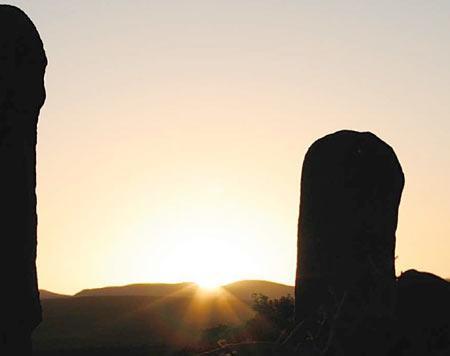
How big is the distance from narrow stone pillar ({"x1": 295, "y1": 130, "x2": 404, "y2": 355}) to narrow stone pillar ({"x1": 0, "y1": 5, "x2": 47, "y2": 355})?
599cm

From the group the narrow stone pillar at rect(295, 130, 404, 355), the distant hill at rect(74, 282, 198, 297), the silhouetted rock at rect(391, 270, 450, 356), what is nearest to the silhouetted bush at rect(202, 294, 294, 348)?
the narrow stone pillar at rect(295, 130, 404, 355)

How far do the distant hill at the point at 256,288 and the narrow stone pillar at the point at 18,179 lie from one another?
76217mm

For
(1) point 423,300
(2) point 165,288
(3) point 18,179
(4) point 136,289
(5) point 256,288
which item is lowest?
(1) point 423,300

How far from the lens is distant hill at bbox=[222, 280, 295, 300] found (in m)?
91.5

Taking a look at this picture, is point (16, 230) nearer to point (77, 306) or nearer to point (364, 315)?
point (364, 315)

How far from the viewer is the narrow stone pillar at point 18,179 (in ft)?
41.7

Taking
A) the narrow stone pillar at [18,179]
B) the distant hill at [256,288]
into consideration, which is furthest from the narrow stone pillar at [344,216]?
the distant hill at [256,288]

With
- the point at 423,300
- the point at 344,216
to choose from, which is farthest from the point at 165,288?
the point at 423,300

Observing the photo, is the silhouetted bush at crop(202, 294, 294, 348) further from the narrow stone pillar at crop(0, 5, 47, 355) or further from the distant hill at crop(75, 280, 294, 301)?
the distant hill at crop(75, 280, 294, 301)

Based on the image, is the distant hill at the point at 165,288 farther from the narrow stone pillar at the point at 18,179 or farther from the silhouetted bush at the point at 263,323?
the narrow stone pillar at the point at 18,179

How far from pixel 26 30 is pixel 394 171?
8571mm

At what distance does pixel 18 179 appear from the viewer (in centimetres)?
1291

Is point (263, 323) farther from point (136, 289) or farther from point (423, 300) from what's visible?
point (136, 289)

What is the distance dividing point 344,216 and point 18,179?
7128mm
